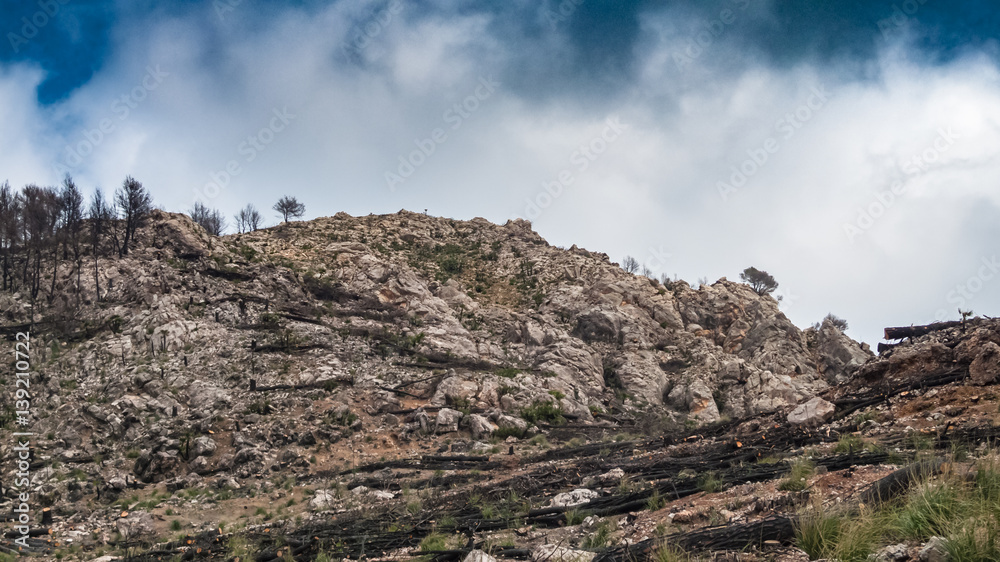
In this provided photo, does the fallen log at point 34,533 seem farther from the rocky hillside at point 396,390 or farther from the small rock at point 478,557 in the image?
the small rock at point 478,557

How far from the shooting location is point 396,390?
25.1 m

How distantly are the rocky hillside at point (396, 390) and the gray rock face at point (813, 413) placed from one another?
0.24 feet

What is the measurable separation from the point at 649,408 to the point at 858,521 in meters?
26.1

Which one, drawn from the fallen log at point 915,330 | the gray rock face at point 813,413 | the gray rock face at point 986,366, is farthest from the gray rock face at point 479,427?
the gray rock face at point 986,366

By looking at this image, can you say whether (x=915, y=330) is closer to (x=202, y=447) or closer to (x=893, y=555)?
(x=893, y=555)

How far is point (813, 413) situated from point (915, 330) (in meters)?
5.65

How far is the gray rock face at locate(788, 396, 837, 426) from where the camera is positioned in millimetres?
13117

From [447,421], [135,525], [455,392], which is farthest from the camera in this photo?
[455,392]

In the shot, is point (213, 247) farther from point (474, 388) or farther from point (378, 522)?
point (378, 522)

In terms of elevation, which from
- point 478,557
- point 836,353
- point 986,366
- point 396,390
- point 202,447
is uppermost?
point 396,390

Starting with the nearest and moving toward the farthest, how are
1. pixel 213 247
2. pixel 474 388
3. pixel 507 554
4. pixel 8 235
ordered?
pixel 507 554 → pixel 474 388 → pixel 8 235 → pixel 213 247

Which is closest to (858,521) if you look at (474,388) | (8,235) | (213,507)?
(213,507)

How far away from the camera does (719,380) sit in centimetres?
3281

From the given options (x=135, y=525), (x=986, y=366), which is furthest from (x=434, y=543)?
(x=986, y=366)
